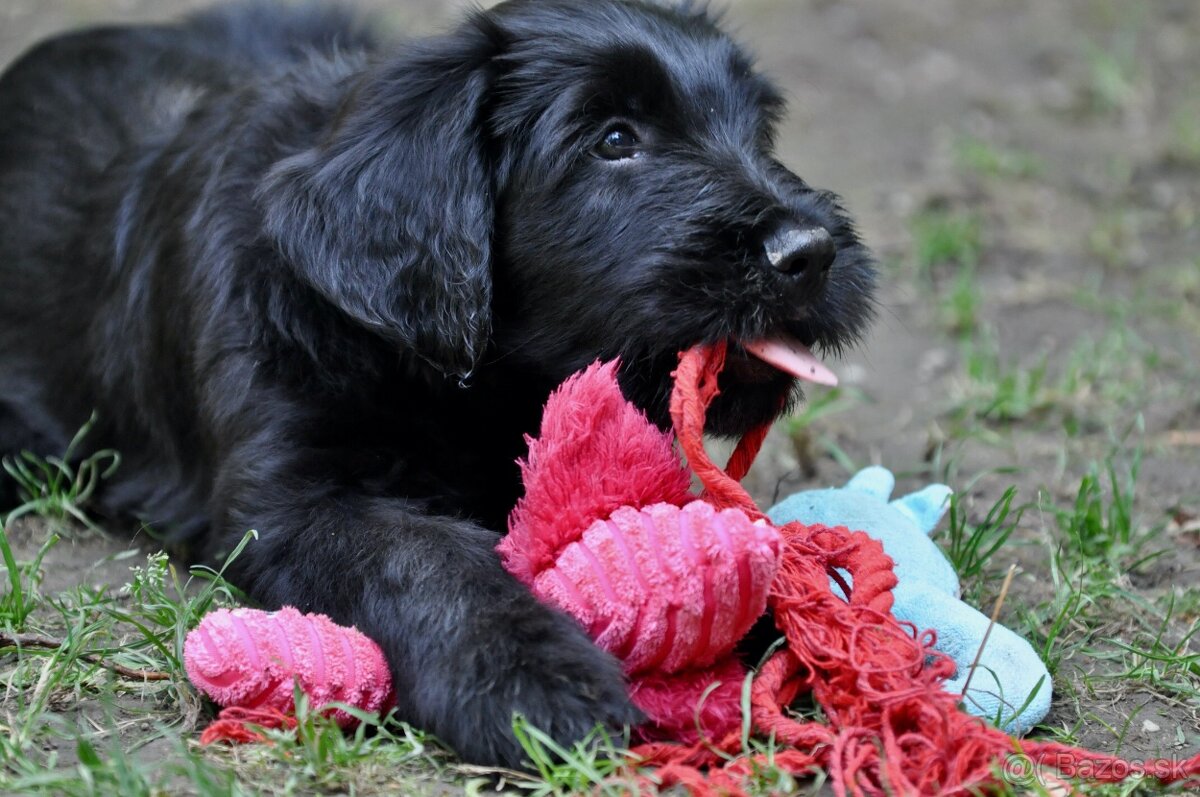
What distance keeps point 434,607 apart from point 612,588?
312 mm

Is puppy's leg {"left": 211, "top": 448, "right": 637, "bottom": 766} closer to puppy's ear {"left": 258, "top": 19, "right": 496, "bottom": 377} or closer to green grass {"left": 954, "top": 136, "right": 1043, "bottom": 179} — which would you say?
puppy's ear {"left": 258, "top": 19, "right": 496, "bottom": 377}

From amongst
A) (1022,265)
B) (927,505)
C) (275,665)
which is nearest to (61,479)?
(275,665)

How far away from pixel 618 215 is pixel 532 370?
0.34 m

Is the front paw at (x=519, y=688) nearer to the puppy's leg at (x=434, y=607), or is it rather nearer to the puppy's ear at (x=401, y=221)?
the puppy's leg at (x=434, y=607)

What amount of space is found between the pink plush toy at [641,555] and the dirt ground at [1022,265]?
683 millimetres

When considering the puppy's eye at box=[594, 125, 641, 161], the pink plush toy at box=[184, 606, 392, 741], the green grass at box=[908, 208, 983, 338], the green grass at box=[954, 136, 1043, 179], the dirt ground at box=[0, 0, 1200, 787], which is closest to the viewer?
the pink plush toy at box=[184, 606, 392, 741]

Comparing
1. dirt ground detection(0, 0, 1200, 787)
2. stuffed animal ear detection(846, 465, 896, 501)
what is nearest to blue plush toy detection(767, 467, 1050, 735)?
stuffed animal ear detection(846, 465, 896, 501)

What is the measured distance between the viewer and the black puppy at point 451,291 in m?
2.35

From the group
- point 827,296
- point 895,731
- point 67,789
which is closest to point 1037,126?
point 827,296

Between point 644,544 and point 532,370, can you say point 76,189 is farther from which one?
point 644,544

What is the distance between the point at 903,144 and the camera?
6438mm

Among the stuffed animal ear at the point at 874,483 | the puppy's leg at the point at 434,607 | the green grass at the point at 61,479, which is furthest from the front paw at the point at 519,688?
the green grass at the point at 61,479

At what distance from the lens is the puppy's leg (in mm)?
2010

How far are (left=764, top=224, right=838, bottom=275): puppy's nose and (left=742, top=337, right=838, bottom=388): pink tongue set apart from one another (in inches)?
5.2
